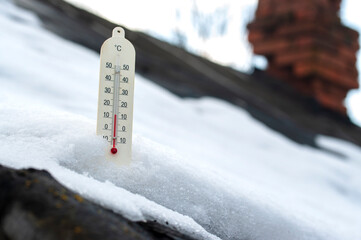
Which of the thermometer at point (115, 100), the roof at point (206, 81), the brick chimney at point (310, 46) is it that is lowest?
the thermometer at point (115, 100)

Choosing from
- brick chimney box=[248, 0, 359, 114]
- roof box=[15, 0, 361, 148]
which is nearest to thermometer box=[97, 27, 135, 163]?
roof box=[15, 0, 361, 148]

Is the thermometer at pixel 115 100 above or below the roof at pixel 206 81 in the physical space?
below

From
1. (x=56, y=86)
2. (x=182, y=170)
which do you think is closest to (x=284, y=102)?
(x=56, y=86)

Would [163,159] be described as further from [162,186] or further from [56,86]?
[56,86]

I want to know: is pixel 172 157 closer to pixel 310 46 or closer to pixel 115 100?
pixel 115 100

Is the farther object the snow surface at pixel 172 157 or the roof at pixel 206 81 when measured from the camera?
the roof at pixel 206 81

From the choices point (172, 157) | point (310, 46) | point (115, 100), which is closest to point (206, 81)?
point (310, 46)

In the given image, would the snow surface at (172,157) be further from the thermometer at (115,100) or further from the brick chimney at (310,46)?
the brick chimney at (310,46)

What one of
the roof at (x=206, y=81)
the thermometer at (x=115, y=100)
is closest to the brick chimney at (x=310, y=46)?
the roof at (x=206, y=81)
